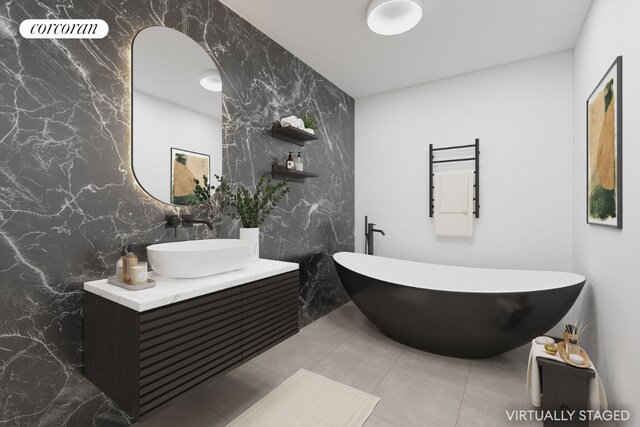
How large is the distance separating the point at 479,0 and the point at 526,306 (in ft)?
7.11

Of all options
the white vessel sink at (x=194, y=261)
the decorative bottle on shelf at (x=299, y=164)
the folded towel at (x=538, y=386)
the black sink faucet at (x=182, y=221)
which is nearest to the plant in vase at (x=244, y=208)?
the black sink faucet at (x=182, y=221)

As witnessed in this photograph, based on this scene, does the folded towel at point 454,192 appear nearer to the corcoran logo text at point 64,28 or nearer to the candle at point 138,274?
the candle at point 138,274

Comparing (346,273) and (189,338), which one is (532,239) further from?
(189,338)

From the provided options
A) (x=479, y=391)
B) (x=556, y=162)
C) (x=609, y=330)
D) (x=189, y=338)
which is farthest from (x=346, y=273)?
(x=556, y=162)

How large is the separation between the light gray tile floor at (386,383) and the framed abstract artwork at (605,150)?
4.14 ft

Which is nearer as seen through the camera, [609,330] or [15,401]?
[15,401]

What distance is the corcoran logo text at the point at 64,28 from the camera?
1278mm

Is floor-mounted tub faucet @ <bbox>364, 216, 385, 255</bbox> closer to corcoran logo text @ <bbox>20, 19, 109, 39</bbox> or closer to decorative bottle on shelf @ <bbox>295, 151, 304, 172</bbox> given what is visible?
decorative bottle on shelf @ <bbox>295, 151, 304, 172</bbox>

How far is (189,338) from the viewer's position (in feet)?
4.32

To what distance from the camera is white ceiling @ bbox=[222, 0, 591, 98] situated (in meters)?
2.12

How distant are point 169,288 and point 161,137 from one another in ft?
3.14

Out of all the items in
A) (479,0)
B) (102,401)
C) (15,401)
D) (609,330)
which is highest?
(479,0)

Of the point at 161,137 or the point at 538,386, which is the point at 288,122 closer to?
the point at 161,137

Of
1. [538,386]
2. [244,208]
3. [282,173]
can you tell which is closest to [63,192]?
[244,208]
